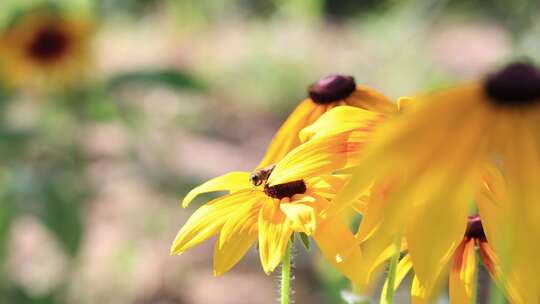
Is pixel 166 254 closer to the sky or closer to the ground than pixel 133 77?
closer to the ground

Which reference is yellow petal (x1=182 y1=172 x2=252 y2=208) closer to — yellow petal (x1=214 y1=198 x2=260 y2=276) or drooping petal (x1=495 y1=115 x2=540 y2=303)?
yellow petal (x1=214 y1=198 x2=260 y2=276)

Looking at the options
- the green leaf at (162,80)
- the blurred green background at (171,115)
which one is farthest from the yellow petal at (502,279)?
the green leaf at (162,80)

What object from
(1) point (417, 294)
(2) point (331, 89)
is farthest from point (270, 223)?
(2) point (331, 89)

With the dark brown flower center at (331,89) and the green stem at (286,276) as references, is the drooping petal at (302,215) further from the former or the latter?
the dark brown flower center at (331,89)

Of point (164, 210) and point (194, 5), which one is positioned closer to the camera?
point (164, 210)

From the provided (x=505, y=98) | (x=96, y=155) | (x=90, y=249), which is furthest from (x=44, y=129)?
(x=505, y=98)

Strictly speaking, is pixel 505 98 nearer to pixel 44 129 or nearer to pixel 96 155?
pixel 44 129

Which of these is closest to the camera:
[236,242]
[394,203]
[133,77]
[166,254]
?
[394,203]
